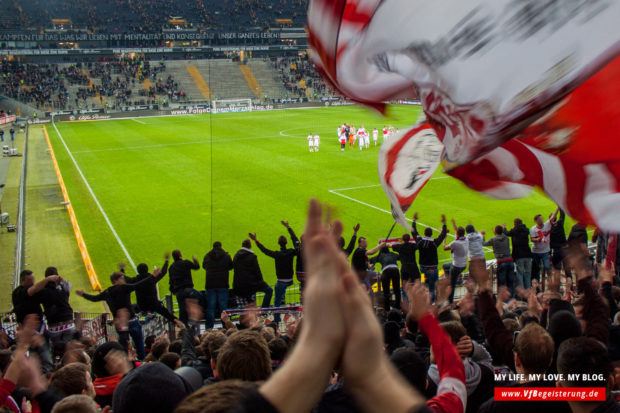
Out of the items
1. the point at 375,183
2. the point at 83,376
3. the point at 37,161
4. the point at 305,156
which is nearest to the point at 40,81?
the point at 37,161

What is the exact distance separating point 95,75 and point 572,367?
71.5 m

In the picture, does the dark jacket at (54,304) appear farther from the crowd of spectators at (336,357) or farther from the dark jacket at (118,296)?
the dark jacket at (118,296)

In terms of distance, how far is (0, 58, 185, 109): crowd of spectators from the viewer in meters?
59.8

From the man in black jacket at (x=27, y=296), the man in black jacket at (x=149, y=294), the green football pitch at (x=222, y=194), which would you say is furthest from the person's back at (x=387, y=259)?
the man in black jacket at (x=27, y=296)

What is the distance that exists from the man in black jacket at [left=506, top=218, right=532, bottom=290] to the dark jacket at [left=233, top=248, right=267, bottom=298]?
4.90 m

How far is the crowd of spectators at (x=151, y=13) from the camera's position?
7962cm

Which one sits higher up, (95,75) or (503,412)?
(95,75)

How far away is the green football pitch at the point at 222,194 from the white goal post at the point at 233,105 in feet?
64.7

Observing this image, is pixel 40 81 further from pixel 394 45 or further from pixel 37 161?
pixel 394 45

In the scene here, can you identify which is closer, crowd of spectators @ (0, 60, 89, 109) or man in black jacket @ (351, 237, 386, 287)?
man in black jacket @ (351, 237, 386, 287)

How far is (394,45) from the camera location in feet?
10.6

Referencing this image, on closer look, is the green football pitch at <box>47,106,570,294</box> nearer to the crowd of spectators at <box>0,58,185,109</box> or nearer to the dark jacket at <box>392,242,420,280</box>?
the dark jacket at <box>392,242,420,280</box>

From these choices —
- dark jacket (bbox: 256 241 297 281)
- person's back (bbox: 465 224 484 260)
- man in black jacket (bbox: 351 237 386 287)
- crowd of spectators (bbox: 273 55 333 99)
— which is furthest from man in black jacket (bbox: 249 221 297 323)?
crowd of spectators (bbox: 273 55 333 99)

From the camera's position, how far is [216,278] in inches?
399
